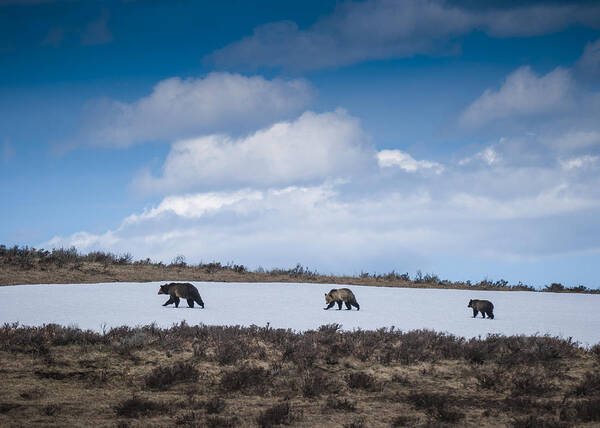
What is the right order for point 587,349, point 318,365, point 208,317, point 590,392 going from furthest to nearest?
point 208,317, point 587,349, point 318,365, point 590,392

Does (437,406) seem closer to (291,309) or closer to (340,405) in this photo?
(340,405)

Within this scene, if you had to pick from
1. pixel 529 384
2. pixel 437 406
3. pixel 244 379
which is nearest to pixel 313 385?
pixel 244 379

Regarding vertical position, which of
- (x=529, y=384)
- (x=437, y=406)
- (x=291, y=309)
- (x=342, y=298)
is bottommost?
(x=437, y=406)

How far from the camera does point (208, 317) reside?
768 inches

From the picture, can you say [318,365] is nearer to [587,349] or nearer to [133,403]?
[133,403]

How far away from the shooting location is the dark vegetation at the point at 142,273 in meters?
29.9

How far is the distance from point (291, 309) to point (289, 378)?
984 cm

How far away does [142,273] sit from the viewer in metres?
32.4

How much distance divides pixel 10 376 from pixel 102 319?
20.8ft

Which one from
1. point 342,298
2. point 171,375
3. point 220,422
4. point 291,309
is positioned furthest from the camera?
point 342,298

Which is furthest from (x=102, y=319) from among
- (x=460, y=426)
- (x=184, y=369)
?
(x=460, y=426)

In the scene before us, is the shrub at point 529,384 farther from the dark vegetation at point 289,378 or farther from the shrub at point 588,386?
the shrub at point 588,386

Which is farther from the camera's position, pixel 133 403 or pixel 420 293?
pixel 420 293

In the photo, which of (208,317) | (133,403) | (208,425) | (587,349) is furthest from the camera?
(208,317)
